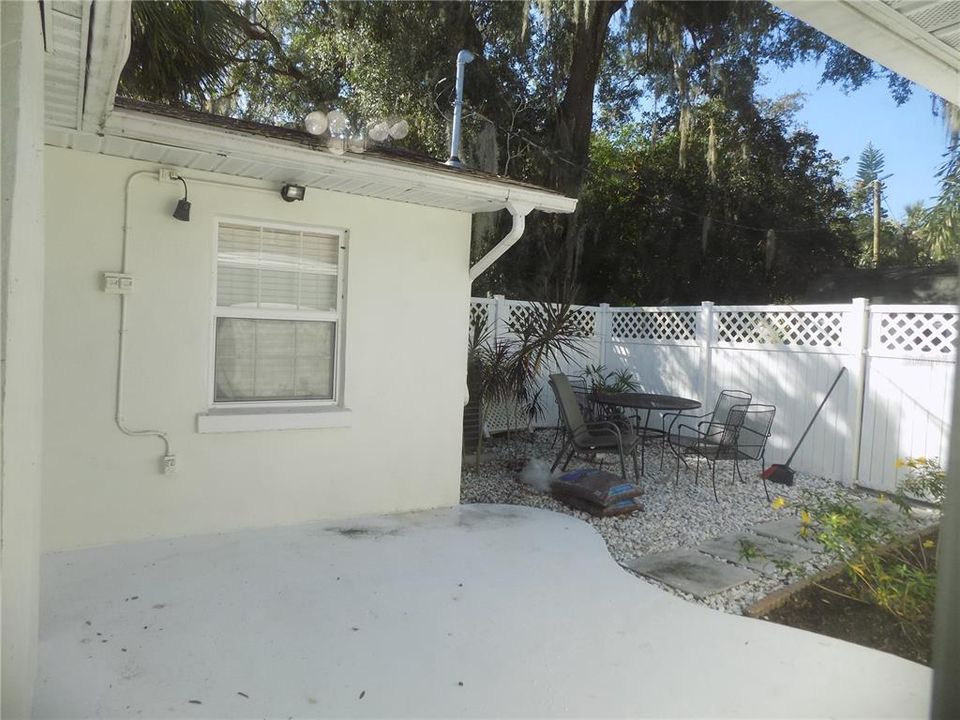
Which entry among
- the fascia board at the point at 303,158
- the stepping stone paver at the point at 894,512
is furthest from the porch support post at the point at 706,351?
the fascia board at the point at 303,158

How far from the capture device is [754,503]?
5.82 meters

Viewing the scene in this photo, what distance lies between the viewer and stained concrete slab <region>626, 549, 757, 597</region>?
3717 millimetres

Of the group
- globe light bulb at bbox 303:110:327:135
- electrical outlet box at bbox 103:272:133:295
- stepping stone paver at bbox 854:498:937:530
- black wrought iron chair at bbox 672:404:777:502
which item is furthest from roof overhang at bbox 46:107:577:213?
stepping stone paver at bbox 854:498:937:530

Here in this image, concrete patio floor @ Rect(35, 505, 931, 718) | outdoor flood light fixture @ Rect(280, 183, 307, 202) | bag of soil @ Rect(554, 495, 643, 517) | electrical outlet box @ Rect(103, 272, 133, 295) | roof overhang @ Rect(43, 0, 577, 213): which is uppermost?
roof overhang @ Rect(43, 0, 577, 213)

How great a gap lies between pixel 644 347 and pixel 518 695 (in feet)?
23.7

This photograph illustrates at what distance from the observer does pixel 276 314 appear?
173 inches

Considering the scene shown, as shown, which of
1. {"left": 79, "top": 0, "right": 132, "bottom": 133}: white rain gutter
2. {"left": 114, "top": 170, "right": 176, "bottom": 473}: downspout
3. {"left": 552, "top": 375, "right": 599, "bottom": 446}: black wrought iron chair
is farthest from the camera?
{"left": 552, "top": 375, "right": 599, "bottom": 446}: black wrought iron chair

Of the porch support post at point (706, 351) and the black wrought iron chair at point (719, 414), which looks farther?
the porch support post at point (706, 351)

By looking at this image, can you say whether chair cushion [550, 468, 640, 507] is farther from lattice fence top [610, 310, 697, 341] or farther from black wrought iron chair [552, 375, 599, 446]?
lattice fence top [610, 310, 697, 341]

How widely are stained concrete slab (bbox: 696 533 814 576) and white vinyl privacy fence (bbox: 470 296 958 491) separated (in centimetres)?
183

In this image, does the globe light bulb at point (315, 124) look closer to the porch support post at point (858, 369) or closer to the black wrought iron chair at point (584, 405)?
the black wrought iron chair at point (584, 405)

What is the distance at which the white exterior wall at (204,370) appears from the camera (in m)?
3.69

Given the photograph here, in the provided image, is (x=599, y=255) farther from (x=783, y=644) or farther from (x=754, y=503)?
(x=783, y=644)

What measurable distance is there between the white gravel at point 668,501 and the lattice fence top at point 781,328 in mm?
1530
